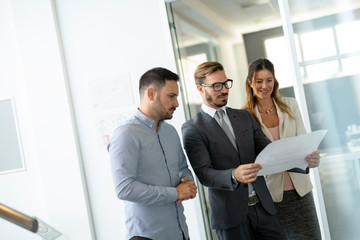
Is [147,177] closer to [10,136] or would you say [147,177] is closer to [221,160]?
[221,160]

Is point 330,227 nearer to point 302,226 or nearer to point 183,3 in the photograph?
point 302,226

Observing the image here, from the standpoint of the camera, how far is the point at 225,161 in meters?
2.30

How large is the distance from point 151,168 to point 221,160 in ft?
1.31

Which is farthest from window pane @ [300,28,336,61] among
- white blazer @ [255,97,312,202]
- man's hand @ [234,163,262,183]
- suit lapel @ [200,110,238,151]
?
man's hand @ [234,163,262,183]

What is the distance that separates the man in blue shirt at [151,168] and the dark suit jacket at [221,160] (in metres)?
0.10

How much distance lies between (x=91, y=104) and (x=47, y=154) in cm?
61

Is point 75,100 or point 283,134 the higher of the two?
point 75,100

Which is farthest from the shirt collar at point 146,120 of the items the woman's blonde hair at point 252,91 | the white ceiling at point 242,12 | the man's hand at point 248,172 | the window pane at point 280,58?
the window pane at point 280,58

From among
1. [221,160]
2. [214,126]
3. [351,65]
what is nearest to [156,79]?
[214,126]

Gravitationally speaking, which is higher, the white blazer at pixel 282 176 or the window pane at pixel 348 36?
the window pane at pixel 348 36

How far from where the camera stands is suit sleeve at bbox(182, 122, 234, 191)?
217cm

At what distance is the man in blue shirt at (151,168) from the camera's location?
6.66ft

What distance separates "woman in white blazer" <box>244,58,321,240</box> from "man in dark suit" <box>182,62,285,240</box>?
0.33 m

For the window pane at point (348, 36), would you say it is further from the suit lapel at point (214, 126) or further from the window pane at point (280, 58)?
the suit lapel at point (214, 126)
